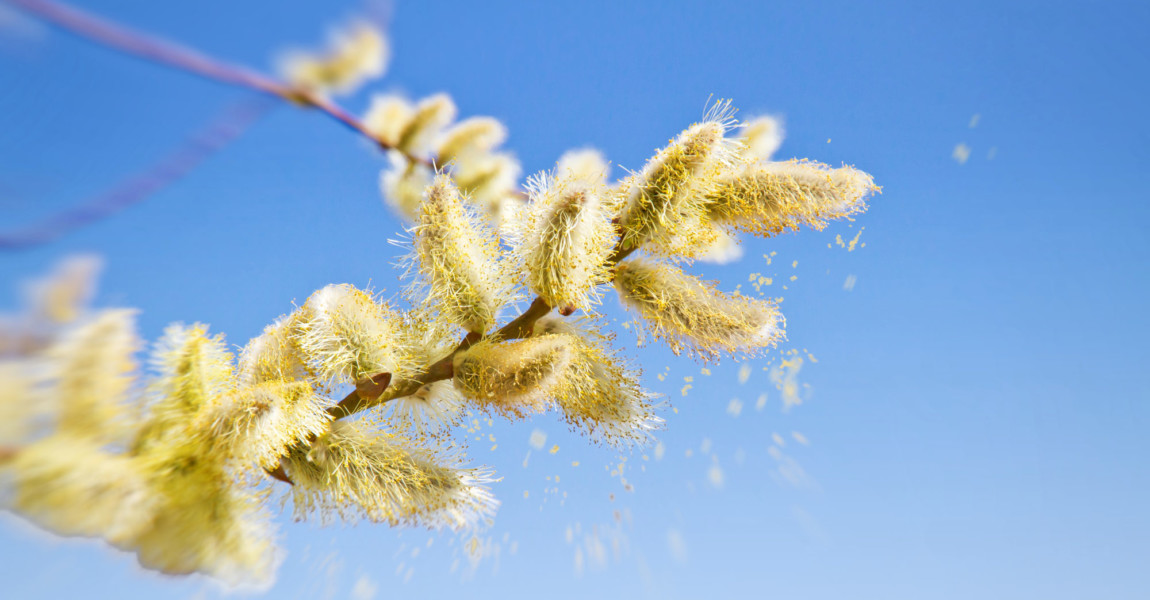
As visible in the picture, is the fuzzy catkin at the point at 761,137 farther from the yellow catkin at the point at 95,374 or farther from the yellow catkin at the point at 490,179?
the yellow catkin at the point at 95,374

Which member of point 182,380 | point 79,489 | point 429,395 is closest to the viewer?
point 79,489

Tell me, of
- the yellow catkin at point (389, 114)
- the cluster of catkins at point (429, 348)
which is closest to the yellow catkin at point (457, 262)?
the cluster of catkins at point (429, 348)

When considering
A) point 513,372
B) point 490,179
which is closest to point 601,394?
point 513,372

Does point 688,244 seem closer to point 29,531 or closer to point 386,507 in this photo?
point 386,507

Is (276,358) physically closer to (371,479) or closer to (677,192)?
(371,479)

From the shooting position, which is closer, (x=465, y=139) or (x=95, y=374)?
(x=95, y=374)

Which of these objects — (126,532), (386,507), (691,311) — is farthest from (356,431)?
(691,311)
